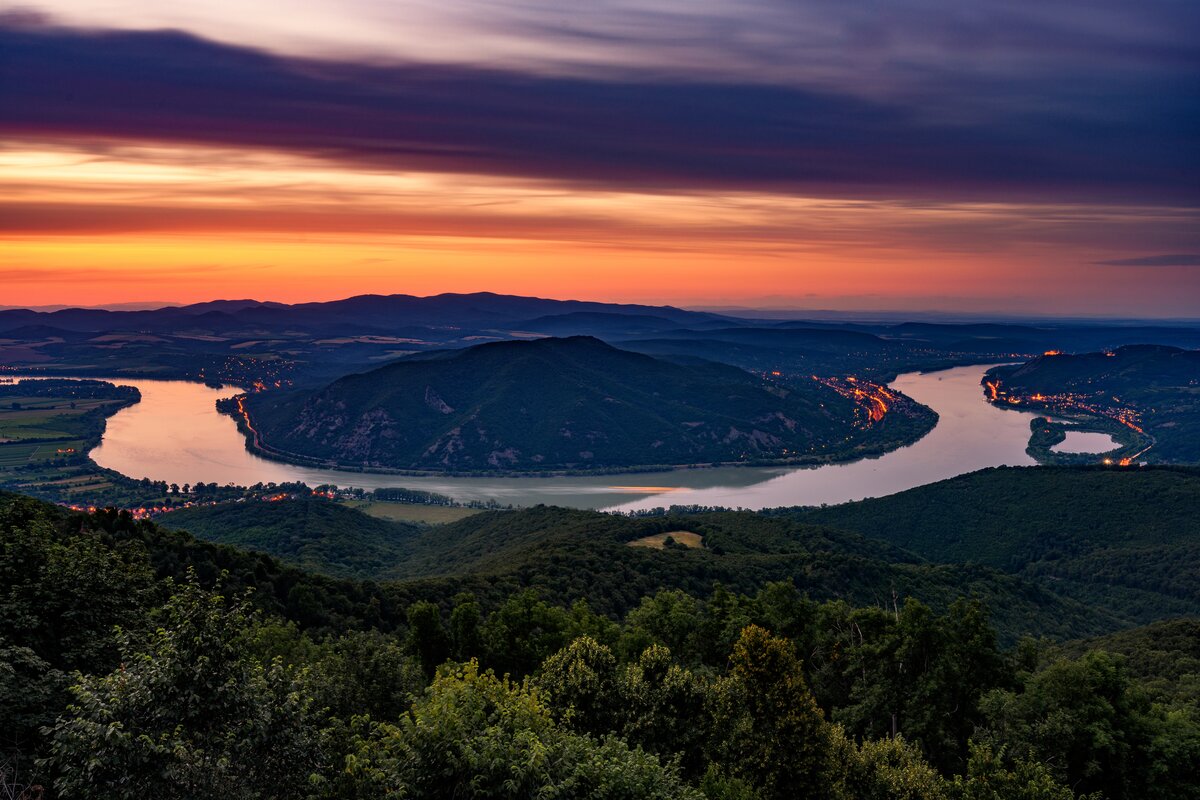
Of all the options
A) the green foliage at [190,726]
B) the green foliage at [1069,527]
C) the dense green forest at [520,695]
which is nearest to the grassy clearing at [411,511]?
the green foliage at [1069,527]

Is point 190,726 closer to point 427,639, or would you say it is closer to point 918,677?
point 427,639

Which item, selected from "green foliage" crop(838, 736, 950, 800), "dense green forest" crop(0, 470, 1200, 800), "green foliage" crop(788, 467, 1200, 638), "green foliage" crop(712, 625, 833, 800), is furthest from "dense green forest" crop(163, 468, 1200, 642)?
"green foliage" crop(838, 736, 950, 800)

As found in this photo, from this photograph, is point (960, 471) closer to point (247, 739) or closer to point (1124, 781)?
point (1124, 781)

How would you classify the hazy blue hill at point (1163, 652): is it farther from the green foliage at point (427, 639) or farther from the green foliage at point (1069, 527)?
the green foliage at point (1069, 527)

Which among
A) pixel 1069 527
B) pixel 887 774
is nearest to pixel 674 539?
pixel 887 774

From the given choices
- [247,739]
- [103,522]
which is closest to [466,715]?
[247,739]

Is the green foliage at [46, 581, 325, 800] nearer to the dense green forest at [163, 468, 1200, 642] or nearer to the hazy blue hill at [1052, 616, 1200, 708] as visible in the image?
the hazy blue hill at [1052, 616, 1200, 708]
